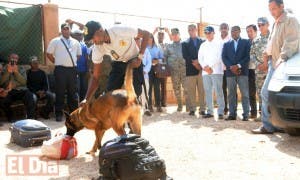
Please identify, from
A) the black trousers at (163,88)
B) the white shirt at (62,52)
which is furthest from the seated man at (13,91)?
the black trousers at (163,88)

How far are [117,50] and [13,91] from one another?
4.47m

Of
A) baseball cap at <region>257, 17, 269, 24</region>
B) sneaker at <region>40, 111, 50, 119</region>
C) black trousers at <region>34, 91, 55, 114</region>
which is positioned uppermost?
baseball cap at <region>257, 17, 269, 24</region>

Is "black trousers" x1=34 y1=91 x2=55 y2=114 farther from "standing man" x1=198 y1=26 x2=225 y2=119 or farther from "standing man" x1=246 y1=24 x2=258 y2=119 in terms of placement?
"standing man" x1=246 y1=24 x2=258 y2=119

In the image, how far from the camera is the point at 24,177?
4156 mm

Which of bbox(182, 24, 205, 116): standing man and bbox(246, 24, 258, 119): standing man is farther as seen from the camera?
bbox(182, 24, 205, 116): standing man

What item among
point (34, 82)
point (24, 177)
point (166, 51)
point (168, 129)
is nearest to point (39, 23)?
point (34, 82)

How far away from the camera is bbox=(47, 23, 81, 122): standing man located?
8.67 metres

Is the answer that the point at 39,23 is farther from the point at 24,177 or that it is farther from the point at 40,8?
the point at 24,177

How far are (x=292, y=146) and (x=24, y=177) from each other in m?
3.53

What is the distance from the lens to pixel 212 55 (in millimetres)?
8609

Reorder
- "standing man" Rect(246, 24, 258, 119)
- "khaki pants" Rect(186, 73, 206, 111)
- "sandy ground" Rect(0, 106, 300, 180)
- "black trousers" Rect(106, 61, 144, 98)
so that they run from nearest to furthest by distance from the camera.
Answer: "sandy ground" Rect(0, 106, 300, 180)
"black trousers" Rect(106, 61, 144, 98)
"standing man" Rect(246, 24, 258, 119)
"khaki pants" Rect(186, 73, 206, 111)

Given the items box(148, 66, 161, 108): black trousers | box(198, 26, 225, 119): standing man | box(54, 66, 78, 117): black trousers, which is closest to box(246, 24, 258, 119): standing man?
box(198, 26, 225, 119): standing man

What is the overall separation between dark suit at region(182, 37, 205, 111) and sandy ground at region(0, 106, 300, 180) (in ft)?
5.47

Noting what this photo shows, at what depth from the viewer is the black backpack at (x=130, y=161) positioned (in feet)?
11.4
